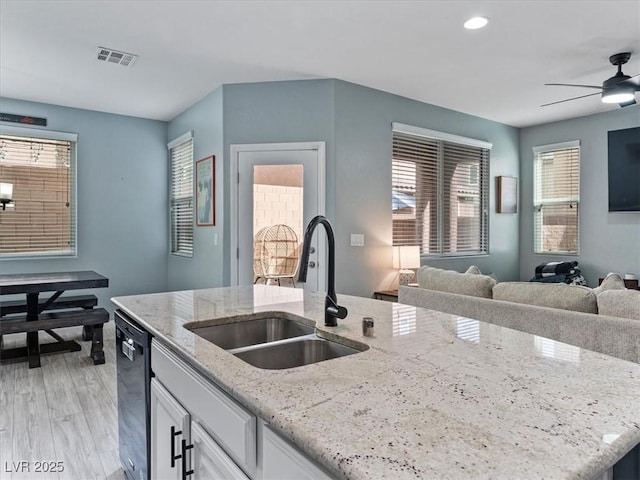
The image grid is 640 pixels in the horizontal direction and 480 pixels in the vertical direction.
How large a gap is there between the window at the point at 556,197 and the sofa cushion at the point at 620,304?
3988 millimetres

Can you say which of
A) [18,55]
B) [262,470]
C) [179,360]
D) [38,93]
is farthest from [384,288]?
[38,93]

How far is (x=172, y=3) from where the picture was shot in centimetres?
278

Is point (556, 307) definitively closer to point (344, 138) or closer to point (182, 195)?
point (344, 138)

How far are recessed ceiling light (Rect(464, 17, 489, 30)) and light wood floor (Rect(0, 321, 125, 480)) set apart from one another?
362cm

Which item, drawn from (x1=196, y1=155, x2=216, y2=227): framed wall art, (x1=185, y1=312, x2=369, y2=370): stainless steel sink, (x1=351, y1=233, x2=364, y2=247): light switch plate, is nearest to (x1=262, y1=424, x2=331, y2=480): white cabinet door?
(x1=185, y1=312, x2=369, y2=370): stainless steel sink

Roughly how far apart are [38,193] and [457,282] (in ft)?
16.1

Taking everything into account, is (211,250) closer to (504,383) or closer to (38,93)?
(38,93)

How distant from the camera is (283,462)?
821mm

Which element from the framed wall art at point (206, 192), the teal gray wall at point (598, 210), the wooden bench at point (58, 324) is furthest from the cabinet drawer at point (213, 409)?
the teal gray wall at point (598, 210)

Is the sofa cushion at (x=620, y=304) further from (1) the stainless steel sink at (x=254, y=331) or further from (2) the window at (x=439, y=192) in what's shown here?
(2) the window at (x=439, y=192)

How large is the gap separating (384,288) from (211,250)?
6.53ft

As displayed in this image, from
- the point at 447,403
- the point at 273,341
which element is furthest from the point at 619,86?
the point at 447,403

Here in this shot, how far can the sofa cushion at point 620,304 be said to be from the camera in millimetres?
2047

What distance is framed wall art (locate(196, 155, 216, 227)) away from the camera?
4523 mm
